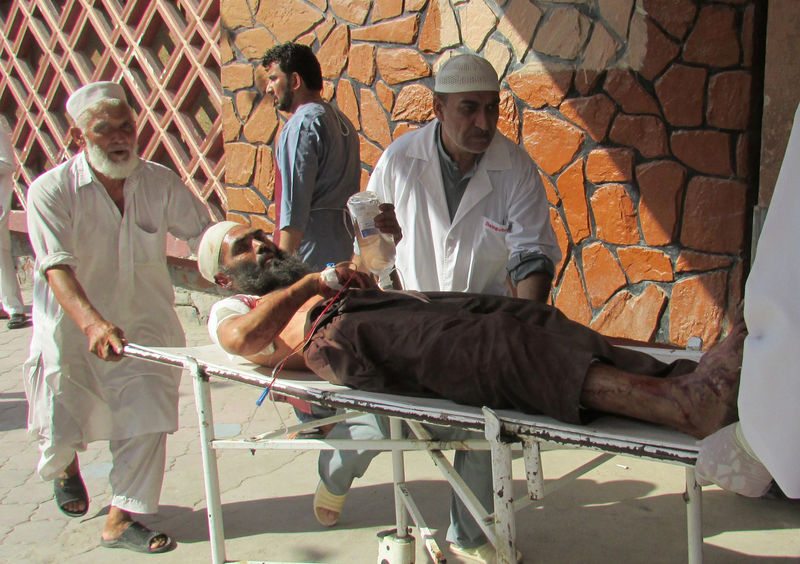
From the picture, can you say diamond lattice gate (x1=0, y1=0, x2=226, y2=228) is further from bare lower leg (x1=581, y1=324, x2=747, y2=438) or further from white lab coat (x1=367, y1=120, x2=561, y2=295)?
bare lower leg (x1=581, y1=324, x2=747, y2=438)

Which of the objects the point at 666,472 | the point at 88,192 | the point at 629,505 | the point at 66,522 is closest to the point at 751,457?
the point at 629,505

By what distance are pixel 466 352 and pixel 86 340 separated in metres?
1.67

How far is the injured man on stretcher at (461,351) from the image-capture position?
1.66 m

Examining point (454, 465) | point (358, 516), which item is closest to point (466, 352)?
point (454, 465)

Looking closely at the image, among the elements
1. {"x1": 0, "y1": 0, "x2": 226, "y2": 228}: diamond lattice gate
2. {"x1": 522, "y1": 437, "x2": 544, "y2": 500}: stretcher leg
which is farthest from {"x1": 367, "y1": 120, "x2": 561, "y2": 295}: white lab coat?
{"x1": 0, "y1": 0, "x2": 226, "y2": 228}: diamond lattice gate

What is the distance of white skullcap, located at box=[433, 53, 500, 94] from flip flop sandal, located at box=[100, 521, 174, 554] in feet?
6.40

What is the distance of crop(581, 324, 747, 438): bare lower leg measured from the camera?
158cm

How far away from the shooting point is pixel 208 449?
89.7 inches

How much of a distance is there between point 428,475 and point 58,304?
1.70 meters

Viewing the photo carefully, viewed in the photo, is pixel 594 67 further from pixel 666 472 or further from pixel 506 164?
pixel 666 472

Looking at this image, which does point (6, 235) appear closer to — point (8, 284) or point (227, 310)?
point (8, 284)

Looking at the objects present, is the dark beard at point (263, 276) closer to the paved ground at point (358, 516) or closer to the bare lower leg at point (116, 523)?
the paved ground at point (358, 516)

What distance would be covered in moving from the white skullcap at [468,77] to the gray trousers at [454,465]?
118cm

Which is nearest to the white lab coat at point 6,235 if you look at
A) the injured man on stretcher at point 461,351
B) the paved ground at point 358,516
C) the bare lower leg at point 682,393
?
the paved ground at point 358,516
